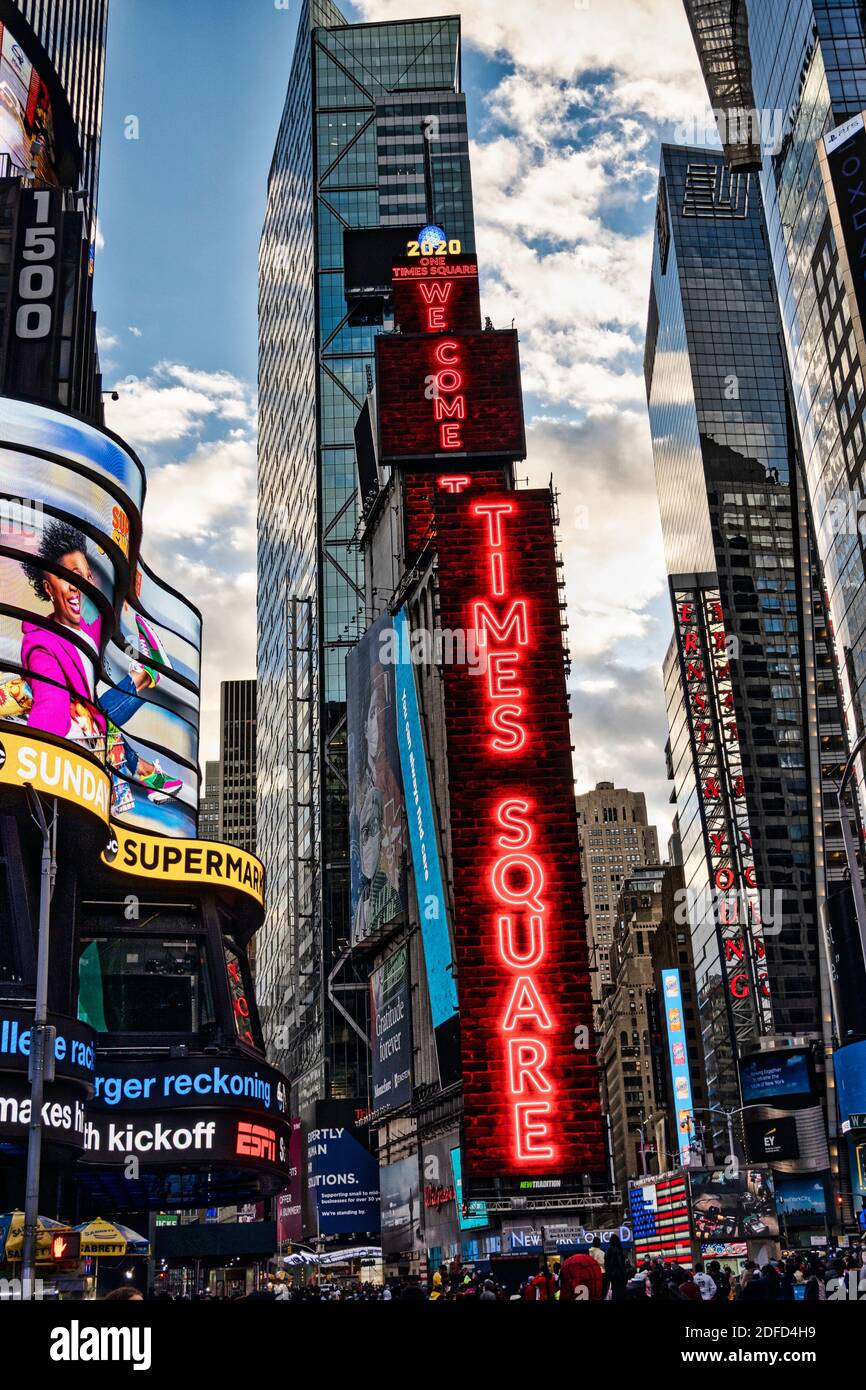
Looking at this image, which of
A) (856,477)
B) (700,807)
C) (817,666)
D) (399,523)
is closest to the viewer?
(399,523)

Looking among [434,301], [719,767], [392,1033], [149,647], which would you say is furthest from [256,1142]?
[719,767]

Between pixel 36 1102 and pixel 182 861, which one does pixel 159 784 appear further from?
pixel 36 1102

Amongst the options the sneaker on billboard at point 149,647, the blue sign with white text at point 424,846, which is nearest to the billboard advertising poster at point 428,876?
the blue sign with white text at point 424,846

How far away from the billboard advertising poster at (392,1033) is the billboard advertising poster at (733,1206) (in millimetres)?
15781

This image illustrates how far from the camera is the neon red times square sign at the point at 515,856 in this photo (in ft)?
167

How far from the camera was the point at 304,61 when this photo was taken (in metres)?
155

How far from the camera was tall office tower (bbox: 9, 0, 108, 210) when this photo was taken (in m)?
146

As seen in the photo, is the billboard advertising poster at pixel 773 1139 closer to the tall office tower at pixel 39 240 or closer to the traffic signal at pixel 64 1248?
the tall office tower at pixel 39 240

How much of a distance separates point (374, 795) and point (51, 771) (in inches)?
1451

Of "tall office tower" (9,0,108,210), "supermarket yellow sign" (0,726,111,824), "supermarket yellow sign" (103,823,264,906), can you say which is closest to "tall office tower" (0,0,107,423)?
"supermarket yellow sign" (0,726,111,824)
